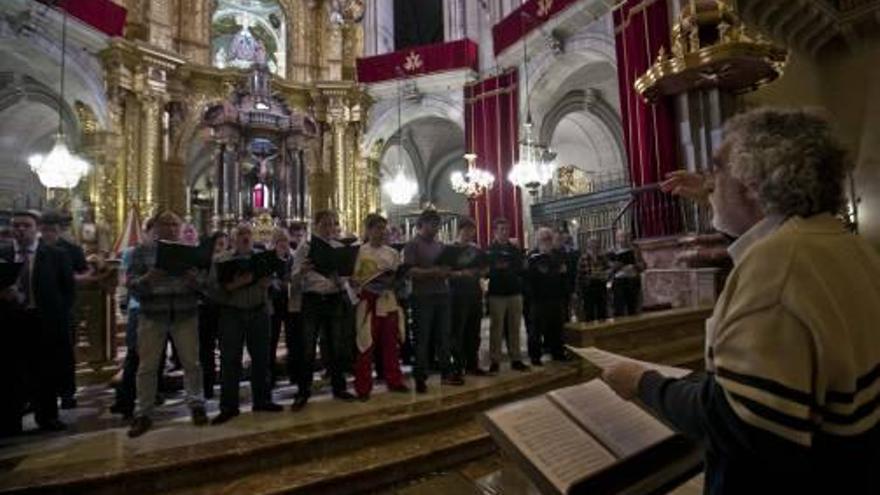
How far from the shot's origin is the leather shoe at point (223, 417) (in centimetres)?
318

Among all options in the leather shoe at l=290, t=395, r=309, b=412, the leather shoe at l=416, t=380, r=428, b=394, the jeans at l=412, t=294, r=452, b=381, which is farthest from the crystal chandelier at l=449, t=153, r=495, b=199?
the leather shoe at l=290, t=395, r=309, b=412

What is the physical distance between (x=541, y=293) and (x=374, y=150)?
11.1 m

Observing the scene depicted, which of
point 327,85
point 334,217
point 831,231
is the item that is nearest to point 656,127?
point 334,217

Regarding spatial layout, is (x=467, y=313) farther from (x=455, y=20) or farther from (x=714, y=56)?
(x=455, y=20)

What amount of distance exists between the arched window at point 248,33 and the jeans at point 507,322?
485 inches

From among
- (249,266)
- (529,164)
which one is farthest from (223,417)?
(529,164)

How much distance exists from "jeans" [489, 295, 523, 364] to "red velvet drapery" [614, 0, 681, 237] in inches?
135

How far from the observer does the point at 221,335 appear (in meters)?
3.39

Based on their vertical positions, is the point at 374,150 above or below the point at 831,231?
above

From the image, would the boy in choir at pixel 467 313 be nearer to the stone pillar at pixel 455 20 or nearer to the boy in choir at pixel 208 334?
the boy in choir at pixel 208 334

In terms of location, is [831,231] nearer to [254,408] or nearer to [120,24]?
[254,408]

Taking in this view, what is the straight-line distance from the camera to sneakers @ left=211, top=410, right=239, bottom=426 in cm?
318

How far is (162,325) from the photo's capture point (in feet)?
10.6

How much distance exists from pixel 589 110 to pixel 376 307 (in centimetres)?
1250
